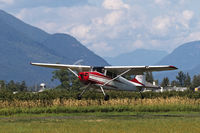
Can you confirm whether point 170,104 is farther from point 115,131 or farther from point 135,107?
point 115,131

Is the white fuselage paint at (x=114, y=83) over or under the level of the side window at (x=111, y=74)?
under

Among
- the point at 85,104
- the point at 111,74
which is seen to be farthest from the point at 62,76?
the point at 111,74

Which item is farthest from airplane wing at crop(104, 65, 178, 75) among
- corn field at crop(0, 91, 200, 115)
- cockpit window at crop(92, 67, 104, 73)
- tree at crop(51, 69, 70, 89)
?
tree at crop(51, 69, 70, 89)

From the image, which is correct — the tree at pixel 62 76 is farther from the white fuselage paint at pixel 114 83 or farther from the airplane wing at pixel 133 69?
the airplane wing at pixel 133 69

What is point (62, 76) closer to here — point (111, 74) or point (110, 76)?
point (111, 74)

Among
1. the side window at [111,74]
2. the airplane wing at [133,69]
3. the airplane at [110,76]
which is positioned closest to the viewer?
the airplane at [110,76]

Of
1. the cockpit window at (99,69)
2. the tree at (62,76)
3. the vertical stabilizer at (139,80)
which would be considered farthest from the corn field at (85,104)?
the tree at (62,76)

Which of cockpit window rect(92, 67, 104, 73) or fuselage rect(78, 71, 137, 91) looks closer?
fuselage rect(78, 71, 137, 91)

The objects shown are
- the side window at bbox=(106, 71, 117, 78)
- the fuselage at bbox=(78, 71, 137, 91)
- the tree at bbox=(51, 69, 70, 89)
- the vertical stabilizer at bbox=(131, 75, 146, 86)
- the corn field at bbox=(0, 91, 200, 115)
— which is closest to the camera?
the fuselage at bbox=(78, 71, 137, 91)

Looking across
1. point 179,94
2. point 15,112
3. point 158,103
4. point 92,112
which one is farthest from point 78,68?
point 179,94

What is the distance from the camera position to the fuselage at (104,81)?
37.1 metres

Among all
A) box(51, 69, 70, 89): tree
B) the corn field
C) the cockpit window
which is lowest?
the corn field

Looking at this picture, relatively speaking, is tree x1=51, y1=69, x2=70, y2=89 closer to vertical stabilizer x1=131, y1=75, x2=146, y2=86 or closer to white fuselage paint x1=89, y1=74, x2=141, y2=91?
vertical stabilizer x1=131, y1=75, x2=146, y2=86

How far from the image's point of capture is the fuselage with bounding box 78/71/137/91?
3709cm
